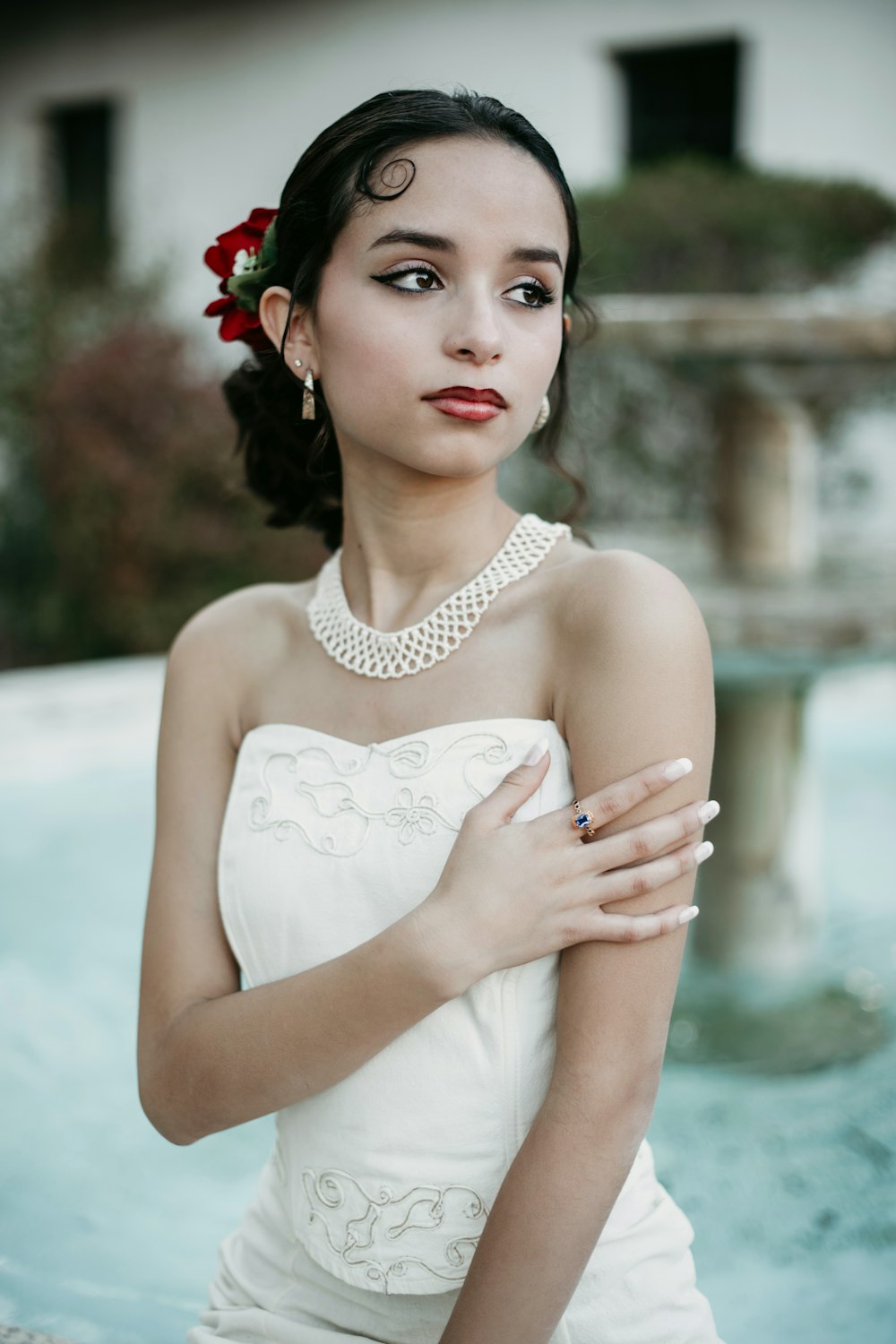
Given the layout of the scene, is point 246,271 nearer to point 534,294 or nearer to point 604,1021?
point 534,294

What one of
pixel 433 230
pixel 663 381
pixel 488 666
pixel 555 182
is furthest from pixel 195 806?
pixel 663 381

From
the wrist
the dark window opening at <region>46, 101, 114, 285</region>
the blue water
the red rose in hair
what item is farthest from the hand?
the dark window opening at <region>46, 101, 114, 285</region>

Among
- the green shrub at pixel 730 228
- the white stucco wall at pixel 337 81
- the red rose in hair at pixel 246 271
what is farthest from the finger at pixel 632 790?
the white stucco wall at pixel 337 81

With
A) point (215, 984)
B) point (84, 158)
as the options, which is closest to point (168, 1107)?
point (215, 984)

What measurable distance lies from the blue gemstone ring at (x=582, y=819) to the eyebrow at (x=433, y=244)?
2.06 ft

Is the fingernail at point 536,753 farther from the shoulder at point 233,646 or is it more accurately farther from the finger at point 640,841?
the shoulder at point 233,646

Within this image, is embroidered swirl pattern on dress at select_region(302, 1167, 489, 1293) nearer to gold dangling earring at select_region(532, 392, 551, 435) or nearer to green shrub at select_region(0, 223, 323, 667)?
gold dangling earring at select_region(532, 392, 551, 435)

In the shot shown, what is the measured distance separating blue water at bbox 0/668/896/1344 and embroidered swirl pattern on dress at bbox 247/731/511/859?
1.04 metres

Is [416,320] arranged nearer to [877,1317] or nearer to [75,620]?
[877,1317]

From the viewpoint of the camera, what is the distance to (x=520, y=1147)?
4.73 ft

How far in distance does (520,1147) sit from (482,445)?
2.59 feet

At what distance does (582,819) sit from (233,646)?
620 mm

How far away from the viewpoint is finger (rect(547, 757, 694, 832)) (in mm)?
1400

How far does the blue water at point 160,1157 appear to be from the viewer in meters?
2.27
